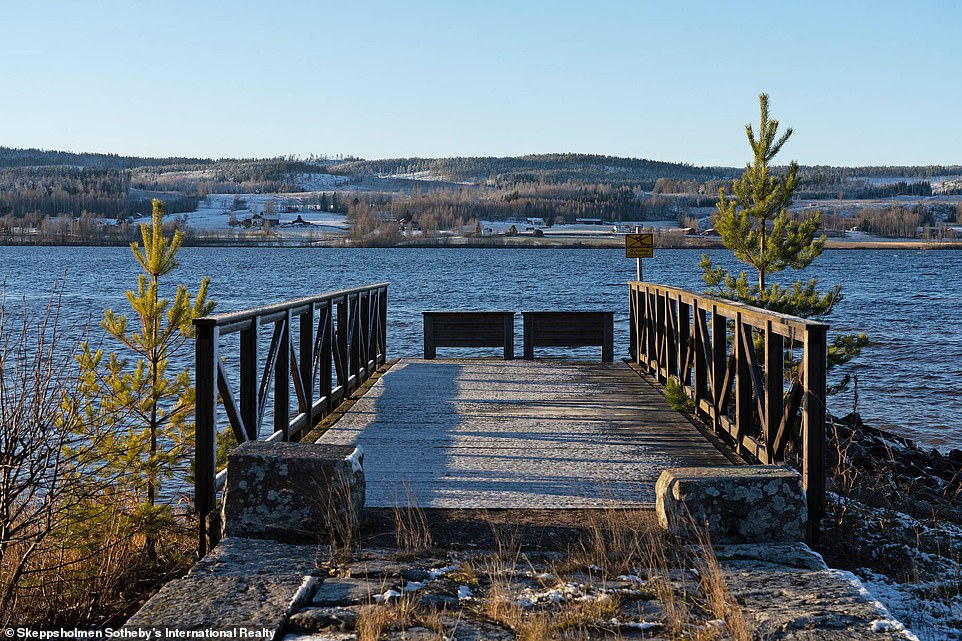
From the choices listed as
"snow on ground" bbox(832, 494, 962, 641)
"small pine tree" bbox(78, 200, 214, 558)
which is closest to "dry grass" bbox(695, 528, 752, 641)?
"snow on ground" bbox(832, 494, 962, 641)

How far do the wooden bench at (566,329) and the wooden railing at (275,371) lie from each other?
8.93ft

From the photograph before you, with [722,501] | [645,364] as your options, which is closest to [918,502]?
[645,364]

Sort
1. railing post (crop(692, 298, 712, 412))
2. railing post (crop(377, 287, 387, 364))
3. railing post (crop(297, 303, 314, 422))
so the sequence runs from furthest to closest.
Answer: railing post (crop(377, 287, 387, 364)) → railing post (crop(692, 298, 712, 412)) → railing post (crop(297, 303, 314, 422))

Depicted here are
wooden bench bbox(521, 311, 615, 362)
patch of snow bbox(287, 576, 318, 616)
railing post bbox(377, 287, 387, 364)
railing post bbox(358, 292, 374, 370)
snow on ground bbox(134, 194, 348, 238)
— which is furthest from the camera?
snow on ground bbox(134, 194, 348, 238)

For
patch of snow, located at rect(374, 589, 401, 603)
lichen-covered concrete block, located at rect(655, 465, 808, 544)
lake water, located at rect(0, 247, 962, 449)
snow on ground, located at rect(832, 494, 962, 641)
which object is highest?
lichen-covered concrete block, located at rect(655, 465, 808, 544)

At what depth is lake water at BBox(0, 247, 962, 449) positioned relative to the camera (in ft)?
59.7

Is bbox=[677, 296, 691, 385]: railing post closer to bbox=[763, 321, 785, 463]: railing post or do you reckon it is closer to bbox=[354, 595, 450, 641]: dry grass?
bbox=[763, 321, 785, 463]: railing post

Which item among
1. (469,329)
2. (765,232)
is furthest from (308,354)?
(765,232)

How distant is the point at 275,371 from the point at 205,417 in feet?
5.47

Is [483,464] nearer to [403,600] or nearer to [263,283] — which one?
[403,600]

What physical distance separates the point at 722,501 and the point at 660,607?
976 mm

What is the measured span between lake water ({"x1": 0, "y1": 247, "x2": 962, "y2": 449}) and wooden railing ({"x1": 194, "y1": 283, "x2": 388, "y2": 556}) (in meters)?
1.20

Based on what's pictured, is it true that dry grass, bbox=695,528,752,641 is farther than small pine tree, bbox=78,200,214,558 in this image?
No

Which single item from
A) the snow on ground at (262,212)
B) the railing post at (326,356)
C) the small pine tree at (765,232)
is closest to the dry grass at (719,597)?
the railing post at (326,356)
